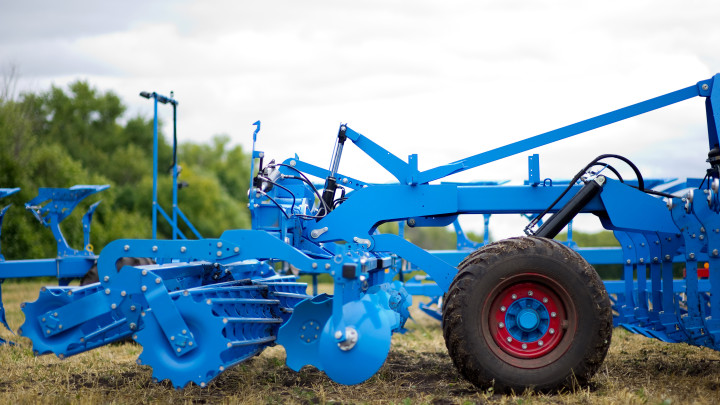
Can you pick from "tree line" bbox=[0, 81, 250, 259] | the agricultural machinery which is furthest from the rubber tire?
"tree line" bbox=[0, 81, 250, 259]

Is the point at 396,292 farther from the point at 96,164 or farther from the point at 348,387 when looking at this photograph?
the point at 96,164

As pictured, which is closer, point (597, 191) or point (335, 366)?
point (335, 366)

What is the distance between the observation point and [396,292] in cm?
667

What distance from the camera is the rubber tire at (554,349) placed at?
4945 mm

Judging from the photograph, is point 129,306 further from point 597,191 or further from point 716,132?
point 716,132

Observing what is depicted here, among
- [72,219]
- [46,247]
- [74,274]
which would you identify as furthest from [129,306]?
[72,219]

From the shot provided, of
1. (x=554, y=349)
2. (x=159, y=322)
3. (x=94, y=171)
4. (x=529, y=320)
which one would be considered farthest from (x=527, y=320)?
(x=94, y=171)

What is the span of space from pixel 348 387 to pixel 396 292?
1229 mm

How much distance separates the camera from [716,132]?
5844mm

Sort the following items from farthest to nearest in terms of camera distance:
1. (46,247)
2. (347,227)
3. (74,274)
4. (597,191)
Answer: (46,247)
(74,274)
(347,227)
(597,191)

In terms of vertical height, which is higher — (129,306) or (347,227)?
(347,227)

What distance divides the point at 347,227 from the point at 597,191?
2129 mm

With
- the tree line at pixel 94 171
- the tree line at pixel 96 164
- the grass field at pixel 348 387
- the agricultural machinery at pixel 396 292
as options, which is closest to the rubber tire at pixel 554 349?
the agricultural machinery at pixel 396 292

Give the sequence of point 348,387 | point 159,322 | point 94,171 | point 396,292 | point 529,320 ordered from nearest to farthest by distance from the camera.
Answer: point 159,322 → point 529,320 → point 348,387 → point 396,292 → point 94,171
